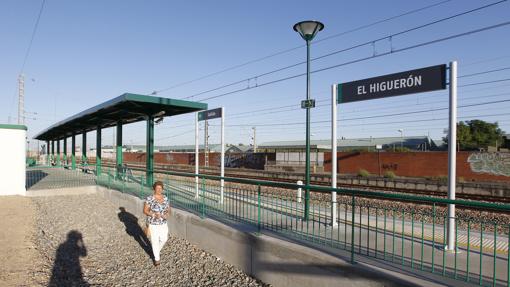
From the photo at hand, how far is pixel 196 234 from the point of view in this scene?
26.3ft

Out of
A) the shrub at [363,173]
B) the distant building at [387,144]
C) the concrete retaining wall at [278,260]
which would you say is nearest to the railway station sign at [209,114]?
the concrete retaining wall at [278,260]

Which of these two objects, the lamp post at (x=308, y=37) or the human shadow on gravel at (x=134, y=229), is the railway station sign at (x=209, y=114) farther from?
the lamp post at (x=308, y=37)

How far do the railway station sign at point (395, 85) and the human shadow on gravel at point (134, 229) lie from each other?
539 centimetres

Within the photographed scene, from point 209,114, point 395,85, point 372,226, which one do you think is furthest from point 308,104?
point 209,114

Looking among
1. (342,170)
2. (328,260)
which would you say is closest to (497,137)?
(342,170)

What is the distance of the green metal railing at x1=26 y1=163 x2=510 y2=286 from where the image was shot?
4.25m

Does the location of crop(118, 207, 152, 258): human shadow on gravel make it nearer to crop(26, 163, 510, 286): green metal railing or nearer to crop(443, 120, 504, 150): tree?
crop(26, 163, 510, 286): green metal railing

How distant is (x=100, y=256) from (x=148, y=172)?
15.3 ft

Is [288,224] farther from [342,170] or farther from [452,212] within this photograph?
[342,170]

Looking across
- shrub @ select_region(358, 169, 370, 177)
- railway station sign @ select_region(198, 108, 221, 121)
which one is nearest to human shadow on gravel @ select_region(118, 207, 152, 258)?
railway station sign @ select_region(198, 108, 221, 121)

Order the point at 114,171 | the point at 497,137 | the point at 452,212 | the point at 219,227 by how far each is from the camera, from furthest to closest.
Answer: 1. the point at 497,137
2. the point at 114,171
3. the point at 219,227
4. the point at 452,212

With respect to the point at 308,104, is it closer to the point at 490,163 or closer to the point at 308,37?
the point at 308,37

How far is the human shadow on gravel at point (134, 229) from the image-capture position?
856 centimetres

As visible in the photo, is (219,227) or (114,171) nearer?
(219,227)
